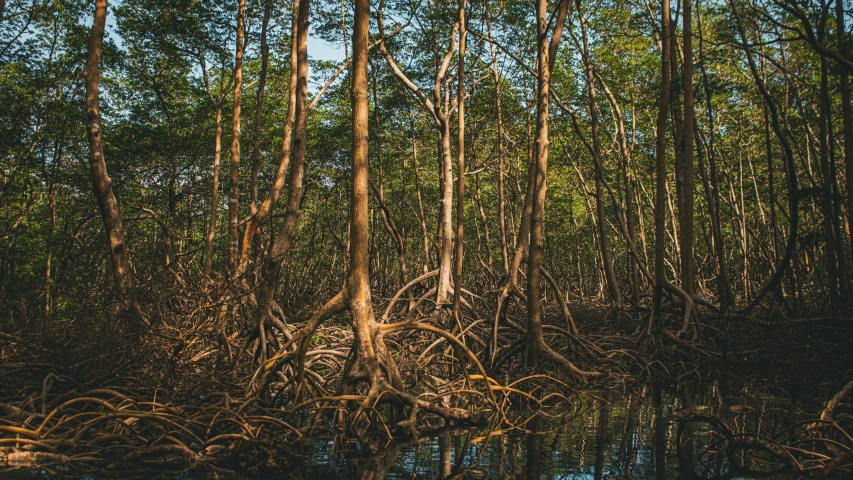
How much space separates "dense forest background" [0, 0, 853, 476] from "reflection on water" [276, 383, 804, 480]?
305 mm

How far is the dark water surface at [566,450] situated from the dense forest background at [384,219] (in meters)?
0.27

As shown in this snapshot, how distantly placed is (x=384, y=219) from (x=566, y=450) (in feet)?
25.8

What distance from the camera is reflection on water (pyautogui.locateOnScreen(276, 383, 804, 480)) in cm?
359

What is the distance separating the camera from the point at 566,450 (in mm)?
4125

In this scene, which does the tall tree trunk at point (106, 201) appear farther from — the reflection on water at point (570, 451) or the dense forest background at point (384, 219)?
the reflection on water at point (570, 451)

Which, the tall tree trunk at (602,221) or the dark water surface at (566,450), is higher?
the tall tree trunk at (602,221)

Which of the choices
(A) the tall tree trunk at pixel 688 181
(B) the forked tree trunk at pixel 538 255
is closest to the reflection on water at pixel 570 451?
(B) the forked tree trunk at pixel 538 255

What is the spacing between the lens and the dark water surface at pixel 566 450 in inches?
141

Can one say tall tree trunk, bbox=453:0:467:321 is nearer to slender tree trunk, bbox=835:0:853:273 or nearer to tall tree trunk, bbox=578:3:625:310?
tall tree trunk, bbox=578:3:625:310

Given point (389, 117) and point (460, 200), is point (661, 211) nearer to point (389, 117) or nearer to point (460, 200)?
point (460, 200)

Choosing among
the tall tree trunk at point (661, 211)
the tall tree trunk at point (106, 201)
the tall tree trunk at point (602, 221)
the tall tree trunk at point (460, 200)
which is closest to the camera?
the tall tree trunk at point (106, 201)

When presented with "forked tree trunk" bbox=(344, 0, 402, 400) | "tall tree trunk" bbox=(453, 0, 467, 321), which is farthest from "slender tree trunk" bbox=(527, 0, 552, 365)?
"forked tree trunk" bbox=(344, 0, 402, 400)

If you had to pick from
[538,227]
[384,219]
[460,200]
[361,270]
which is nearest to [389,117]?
[384,219]

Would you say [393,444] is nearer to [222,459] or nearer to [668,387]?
[222,459]
